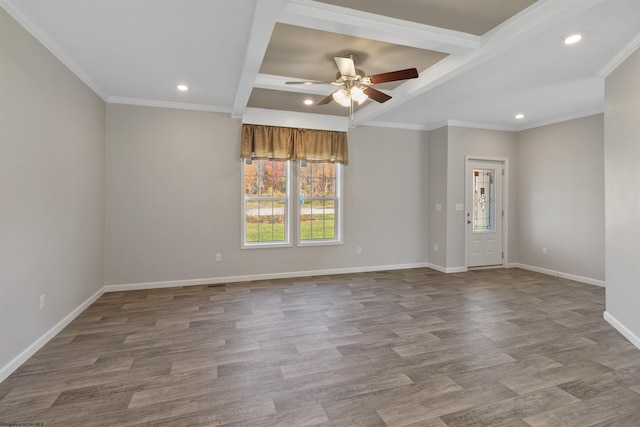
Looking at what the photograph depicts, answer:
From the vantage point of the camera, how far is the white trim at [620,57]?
2797mm

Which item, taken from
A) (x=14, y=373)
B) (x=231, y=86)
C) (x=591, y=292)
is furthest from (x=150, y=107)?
(x=591, y=292)

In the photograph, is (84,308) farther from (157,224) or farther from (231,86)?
(231,86)

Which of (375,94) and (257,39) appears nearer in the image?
(257,39)

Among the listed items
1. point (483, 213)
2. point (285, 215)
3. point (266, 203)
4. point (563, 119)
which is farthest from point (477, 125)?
point (266, 203)

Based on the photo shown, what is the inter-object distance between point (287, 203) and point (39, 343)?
3.54m

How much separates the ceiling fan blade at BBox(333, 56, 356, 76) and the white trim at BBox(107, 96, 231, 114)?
7.95 feet

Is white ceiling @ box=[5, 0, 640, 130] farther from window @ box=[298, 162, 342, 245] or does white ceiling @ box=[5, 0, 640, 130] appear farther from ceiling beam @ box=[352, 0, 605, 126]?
window @ box=[298, 162, 342, 245]

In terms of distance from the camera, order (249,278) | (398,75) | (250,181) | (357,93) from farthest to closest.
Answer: (250,181)
(249,278)
(357,93)
(398,75)

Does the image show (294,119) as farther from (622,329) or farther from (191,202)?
(622,329)

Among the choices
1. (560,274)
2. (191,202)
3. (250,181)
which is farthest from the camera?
(560,274)

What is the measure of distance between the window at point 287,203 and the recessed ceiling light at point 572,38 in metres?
3.51

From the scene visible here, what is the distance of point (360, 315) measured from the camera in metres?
3.70

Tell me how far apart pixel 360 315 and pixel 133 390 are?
7.42ft

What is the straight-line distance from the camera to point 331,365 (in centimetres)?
257
